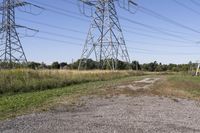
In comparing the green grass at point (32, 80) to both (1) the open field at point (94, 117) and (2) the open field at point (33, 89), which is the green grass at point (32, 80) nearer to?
(2) the open field at point (33, 89)

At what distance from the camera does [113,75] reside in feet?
142

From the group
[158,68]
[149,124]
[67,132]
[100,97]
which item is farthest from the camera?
[158,68]

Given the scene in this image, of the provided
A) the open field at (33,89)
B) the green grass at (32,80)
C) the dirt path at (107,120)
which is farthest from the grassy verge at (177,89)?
the dirt path at (107,120)

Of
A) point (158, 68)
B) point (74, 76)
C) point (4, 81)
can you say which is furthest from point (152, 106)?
point (158, 68)

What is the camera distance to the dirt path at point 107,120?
376 inches

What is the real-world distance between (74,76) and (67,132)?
24.4 metres

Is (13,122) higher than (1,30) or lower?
lower

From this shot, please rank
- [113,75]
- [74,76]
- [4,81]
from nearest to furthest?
A: [4,81], [74,76], [113,75]

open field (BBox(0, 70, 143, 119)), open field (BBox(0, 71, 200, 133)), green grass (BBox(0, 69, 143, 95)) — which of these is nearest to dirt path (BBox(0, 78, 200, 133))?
open field (BBox(0, 71, 200, 133))

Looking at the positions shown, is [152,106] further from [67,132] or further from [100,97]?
[67,132]

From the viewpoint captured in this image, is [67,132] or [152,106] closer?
[67,132]

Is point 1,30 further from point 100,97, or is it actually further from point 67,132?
point 67,132

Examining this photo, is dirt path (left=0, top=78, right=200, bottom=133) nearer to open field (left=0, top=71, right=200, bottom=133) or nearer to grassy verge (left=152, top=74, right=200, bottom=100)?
open field (left=0, top=71, right=200, bottom=133)

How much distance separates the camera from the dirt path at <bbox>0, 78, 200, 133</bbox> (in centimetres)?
955
